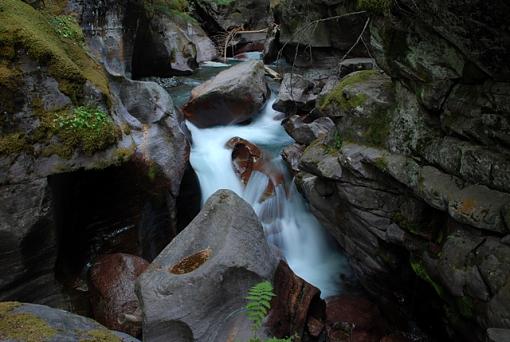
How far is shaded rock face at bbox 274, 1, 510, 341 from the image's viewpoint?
351 cm

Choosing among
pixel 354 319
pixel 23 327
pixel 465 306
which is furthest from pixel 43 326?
pixel 354 319

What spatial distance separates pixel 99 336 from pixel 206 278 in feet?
5.32

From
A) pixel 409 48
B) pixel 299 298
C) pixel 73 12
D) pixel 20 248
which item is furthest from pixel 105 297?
pixel 73 12

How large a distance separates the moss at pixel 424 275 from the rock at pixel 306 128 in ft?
10.7

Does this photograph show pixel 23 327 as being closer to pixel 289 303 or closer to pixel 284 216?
pixel 289 303

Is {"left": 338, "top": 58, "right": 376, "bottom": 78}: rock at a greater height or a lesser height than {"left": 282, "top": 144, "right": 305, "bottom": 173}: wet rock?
greater

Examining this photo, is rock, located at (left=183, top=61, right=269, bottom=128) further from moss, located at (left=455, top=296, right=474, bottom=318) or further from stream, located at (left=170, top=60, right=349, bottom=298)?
moss, located at (left=455, top=296, right=474, bottom=318)

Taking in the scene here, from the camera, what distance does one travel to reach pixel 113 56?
364 inches

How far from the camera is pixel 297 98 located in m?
9.72

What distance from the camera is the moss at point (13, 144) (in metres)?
4.12

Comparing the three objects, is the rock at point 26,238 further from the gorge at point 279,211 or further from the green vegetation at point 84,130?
the green vegetation at point 84,130

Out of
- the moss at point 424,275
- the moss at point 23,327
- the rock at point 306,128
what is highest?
the moss at point 23,327

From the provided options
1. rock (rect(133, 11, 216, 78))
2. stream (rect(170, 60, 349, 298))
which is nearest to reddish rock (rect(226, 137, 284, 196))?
stream (rect(170, 60, 349, 298))

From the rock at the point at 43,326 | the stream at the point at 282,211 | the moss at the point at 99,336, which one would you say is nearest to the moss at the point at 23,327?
the rock at the point at 43,326
